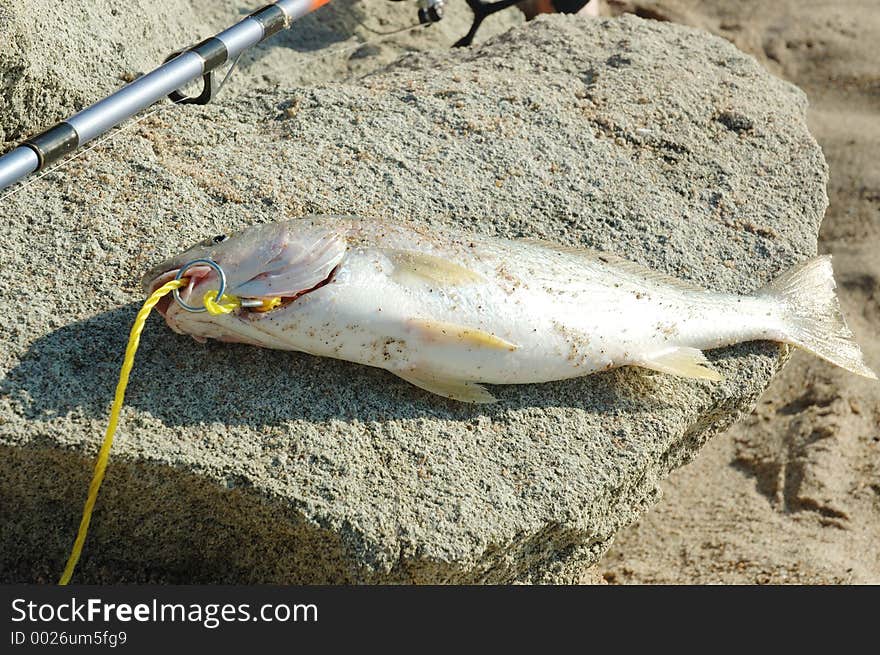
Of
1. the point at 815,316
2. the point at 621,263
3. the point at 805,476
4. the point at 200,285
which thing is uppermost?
the point at 200,285

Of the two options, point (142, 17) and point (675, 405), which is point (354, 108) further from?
point (675, 405)

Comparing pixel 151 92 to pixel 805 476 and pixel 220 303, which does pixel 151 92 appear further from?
pixel 805 476

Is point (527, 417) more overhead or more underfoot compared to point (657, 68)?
more underfoot

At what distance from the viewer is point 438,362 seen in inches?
129

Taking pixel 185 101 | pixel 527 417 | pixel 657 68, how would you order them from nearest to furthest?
pixel 527 417 < pixel 185 101 < pixel 657 68

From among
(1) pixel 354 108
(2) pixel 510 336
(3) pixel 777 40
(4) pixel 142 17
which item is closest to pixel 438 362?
(2) pixel 510 336

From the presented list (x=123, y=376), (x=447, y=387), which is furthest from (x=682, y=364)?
(x=123, y=376)

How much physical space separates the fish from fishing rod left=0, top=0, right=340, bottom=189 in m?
0.79

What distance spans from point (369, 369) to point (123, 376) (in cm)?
77

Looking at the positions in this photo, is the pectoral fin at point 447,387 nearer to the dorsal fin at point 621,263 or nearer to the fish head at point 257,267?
the fish head at point 257,267

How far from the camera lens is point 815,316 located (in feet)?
12.9

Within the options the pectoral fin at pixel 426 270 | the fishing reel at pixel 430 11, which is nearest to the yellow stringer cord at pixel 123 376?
the pectoral fin at pixel 426 270

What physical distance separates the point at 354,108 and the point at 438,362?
5.33 ft

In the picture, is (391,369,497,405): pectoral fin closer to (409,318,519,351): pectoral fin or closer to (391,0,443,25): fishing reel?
(409,318,519,351): pectoral fin
